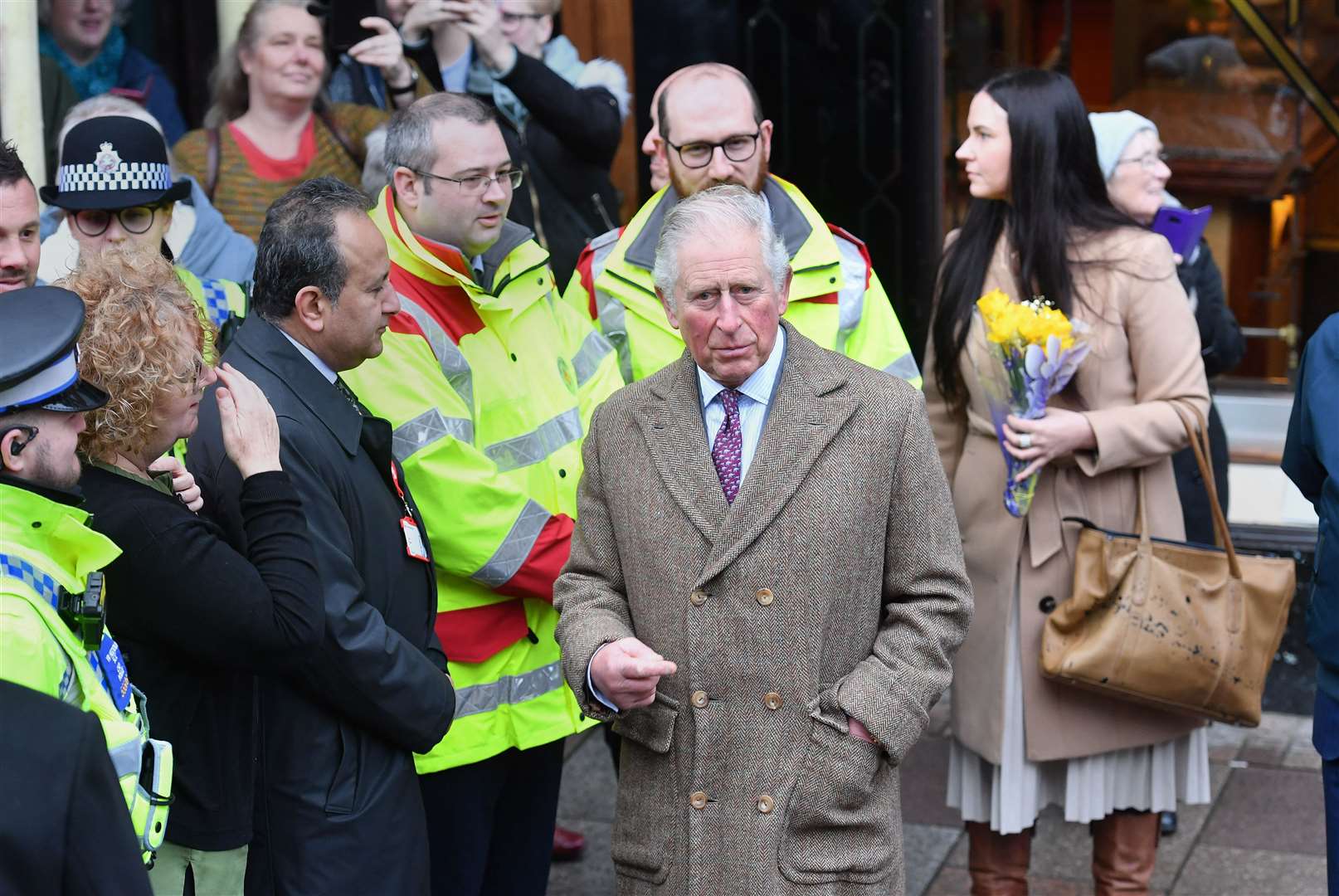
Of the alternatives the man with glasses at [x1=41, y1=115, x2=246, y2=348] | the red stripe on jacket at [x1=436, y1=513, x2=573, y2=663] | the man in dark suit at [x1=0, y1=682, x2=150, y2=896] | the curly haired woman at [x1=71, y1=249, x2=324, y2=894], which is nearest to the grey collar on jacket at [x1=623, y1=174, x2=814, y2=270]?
the red stripe on jacket at [x1=436, y1=513, x2=573, y2=663]

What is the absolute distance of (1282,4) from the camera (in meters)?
6.59

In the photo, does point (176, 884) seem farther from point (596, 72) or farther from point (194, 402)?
point (596, 72)

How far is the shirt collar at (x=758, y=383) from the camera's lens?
3.09 meters

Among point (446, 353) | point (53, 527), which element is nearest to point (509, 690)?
point (446, 353)

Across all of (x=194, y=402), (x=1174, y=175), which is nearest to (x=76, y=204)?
(x=194, y=402)

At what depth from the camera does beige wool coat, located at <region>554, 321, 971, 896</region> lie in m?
2.94

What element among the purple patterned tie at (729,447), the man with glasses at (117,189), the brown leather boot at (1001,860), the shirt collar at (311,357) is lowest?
the brown leather boot at (1001,860)

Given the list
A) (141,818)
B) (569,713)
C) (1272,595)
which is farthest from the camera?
(1272,595)

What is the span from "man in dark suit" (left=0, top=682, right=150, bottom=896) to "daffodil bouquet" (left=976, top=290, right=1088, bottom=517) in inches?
99.5

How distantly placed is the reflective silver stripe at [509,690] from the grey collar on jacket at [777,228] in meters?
1.02

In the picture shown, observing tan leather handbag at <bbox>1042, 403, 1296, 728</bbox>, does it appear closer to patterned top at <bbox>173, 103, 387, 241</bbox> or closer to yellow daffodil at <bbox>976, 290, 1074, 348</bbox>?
yellow daffodil at <bbox>976, 290, 1074, 348</bbox>

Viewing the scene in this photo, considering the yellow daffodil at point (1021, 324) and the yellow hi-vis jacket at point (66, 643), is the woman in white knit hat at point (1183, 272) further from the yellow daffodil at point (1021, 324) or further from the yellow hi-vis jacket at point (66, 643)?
the yellow hi-vis jacket at point (66, 643)

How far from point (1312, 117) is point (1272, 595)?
3265 mm

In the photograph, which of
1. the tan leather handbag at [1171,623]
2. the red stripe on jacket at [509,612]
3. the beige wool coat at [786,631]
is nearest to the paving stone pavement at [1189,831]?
the tan leather handbag at [1171,623]
